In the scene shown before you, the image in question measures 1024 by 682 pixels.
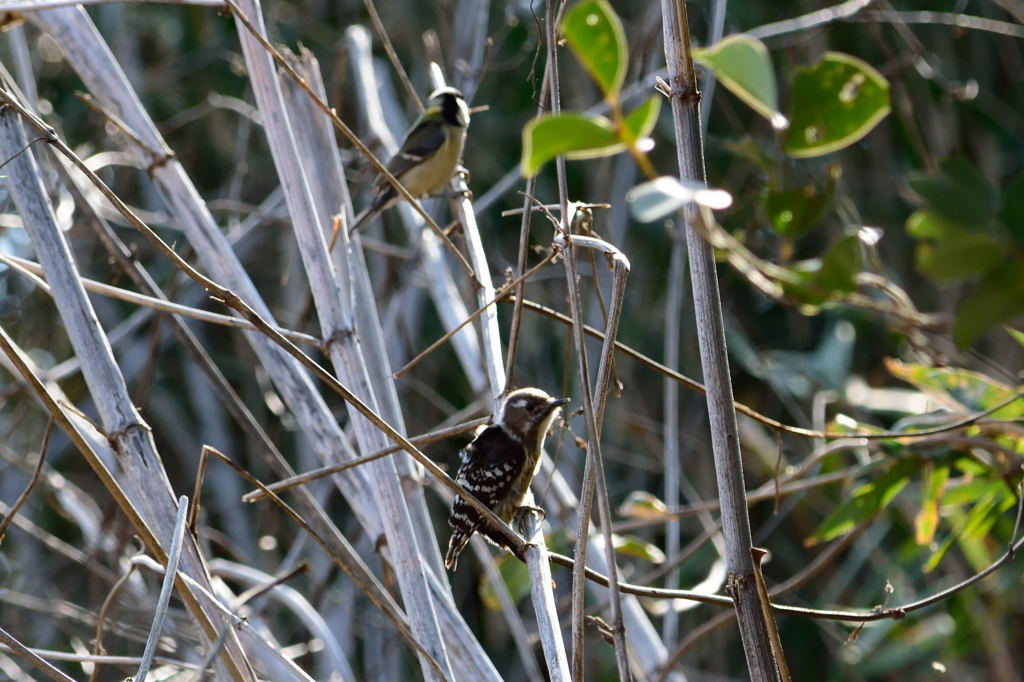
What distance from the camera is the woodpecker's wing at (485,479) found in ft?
10.0

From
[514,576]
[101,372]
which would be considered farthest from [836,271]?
[514,576]

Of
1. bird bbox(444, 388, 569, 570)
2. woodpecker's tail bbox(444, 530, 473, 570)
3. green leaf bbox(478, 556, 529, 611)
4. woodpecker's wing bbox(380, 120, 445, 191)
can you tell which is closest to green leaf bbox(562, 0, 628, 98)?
bird bbox(444, 388, 569, 570)

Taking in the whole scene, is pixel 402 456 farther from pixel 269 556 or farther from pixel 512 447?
pixel 269 556

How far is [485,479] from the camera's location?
319cm

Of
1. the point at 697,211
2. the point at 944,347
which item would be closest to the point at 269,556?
the point at 944,347

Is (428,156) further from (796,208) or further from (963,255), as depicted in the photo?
(963,255)

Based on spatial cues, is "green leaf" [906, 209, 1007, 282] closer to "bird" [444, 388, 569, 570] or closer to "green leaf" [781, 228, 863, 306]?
"green leaf" [781, 228, 863, 306]

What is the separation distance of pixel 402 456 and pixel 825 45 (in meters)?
3.58

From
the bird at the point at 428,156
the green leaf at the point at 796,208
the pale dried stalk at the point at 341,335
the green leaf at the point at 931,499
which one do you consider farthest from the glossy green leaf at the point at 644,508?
the bird at the point at 428,156

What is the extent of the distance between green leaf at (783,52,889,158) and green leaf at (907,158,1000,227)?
110 millimetres

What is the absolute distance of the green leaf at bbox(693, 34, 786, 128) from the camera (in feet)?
2.80

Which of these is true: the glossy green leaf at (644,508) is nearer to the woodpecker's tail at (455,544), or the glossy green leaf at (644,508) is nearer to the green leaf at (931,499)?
the woodpecker's tail at (455,544)

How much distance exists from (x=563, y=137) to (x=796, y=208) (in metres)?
1.05

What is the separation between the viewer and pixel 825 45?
512cm
